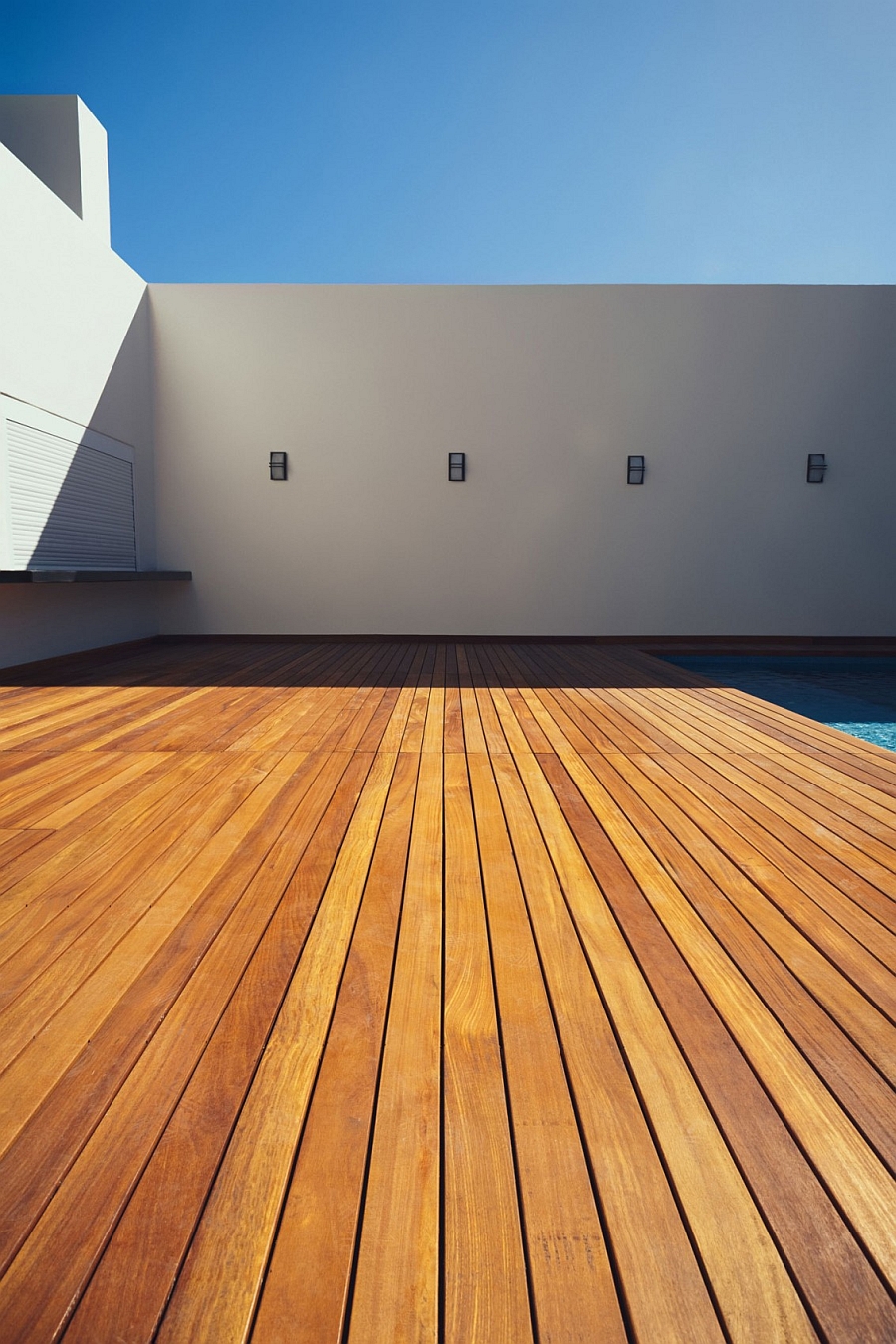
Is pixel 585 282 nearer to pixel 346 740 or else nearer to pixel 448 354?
pixel 448 354

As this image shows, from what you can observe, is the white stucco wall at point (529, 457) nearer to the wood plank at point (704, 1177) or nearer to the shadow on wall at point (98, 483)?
the shadow on wall at point (98, 483)

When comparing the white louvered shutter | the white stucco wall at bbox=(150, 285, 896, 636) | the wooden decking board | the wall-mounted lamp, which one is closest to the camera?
the wooden decking board

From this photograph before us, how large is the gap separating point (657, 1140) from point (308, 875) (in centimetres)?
90

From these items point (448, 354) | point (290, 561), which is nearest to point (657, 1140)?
point (290, 561)

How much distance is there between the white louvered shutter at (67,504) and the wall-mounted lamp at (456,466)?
2927 millimetres

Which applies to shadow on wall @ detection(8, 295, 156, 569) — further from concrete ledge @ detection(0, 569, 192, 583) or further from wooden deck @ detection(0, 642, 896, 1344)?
wooden deck @ detection(0, 642, 896, 1344)

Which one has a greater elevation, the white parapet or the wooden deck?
the white parapet

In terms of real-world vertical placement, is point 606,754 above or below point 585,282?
below

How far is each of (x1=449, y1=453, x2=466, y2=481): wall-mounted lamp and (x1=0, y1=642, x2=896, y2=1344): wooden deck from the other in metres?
4.88

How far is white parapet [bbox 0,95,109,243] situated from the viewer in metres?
5.18

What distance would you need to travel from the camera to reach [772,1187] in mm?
718

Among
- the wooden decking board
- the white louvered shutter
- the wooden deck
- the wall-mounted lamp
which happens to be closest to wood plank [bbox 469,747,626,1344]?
the wooden deck

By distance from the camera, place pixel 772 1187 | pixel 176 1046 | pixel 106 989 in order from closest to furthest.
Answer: pixel 772 1187, pixel 176 1046, pixel 106 989

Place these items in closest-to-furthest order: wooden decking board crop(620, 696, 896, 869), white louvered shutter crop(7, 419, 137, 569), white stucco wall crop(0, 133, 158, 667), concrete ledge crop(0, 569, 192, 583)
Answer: wooden decking board crop(620, 696, 896, 869), concrete ledge crop(0, 569, 192, 583), white stucco wall crop(0, 133, 158, 667), white louvered shutter crop(7, 419, 137, 569)
